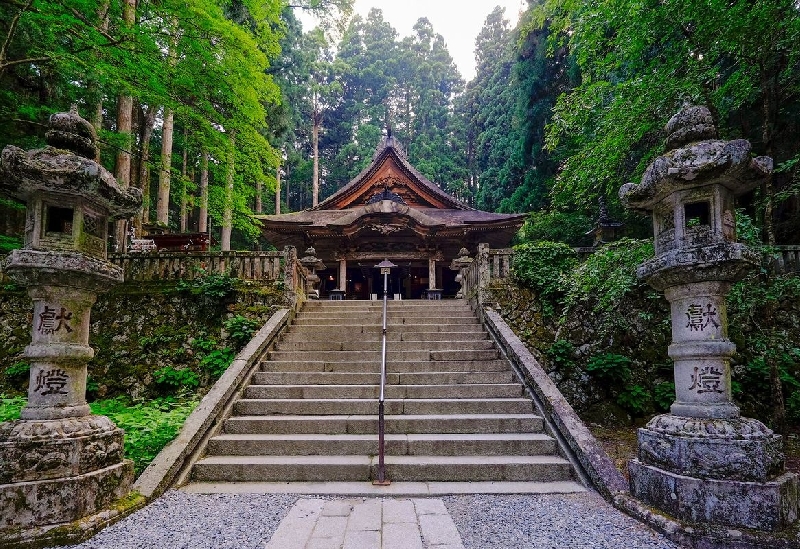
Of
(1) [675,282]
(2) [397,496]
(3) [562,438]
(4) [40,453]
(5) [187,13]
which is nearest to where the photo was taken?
(4) [40,453]

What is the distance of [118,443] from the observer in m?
3.37

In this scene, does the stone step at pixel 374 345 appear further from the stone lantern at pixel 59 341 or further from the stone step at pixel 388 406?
the stone lantern at pixel 59 341

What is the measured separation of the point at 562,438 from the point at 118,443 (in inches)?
166

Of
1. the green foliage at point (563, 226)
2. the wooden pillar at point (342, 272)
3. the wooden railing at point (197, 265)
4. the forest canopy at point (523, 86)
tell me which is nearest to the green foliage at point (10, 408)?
the wooden railing at point (197, 265)

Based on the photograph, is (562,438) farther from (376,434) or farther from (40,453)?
(40,453)

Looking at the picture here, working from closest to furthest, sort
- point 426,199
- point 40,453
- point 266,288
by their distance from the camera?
point 40,453 < point 266,288 < point 426,199

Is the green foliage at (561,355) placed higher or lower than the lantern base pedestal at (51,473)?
higher

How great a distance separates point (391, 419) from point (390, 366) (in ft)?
4.42

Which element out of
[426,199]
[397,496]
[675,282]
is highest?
[426,199]

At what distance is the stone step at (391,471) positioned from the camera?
396 cm

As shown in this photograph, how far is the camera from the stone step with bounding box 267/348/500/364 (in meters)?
6.22

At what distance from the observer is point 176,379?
754 cm

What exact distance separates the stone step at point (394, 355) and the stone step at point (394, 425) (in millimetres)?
1526

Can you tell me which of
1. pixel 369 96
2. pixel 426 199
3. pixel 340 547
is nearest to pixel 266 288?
pixel 340 547
